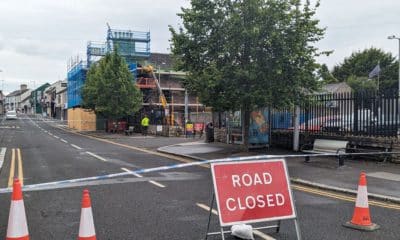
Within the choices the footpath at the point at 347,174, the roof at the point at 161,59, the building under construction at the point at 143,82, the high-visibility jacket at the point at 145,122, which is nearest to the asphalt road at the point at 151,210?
the footpath at the point at 347,174

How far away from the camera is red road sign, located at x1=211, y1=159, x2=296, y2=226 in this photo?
625cm

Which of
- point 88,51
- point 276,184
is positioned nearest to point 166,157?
point 276,184

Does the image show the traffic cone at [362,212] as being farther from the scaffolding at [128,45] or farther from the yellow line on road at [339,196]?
the scaffolding at [128,45]

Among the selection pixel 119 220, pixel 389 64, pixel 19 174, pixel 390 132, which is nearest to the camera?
pixel 119 220

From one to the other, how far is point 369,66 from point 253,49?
199ft

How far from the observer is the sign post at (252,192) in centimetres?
625

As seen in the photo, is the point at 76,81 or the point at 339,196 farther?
the point at 76,81

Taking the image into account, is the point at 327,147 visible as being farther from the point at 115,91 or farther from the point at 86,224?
the point at 115,91

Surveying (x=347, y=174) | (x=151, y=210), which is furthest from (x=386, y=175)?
(x=151, y=210)

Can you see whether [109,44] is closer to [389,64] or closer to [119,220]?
[389,64]

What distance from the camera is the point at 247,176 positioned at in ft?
21.4

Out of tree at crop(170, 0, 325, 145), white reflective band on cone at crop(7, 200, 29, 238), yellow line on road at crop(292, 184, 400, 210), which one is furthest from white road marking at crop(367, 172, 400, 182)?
white reflective band on cone at crop(7, 200, 29, 238)

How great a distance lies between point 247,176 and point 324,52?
12.4 meters

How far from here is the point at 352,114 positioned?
17156 mm
